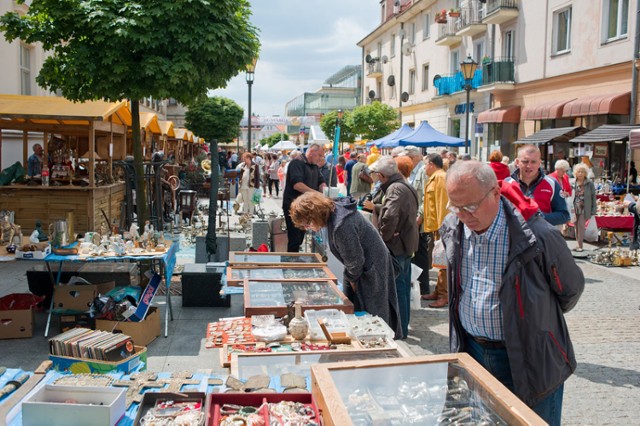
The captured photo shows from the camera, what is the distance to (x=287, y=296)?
4.48m

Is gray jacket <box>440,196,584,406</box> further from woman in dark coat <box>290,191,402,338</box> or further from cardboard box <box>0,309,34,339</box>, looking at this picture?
cardboard box <box>0,309,34,339</box>

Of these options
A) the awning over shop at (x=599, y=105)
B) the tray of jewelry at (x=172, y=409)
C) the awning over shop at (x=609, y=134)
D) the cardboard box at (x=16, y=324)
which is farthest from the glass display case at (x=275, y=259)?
the awning over shop at (x=599, y=105)

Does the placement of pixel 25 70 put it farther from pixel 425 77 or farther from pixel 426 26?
pixel 426 26

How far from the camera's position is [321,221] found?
433cm

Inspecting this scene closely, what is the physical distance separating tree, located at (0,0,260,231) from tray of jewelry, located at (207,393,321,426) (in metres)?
5.31

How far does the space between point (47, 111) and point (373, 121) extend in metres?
26.7

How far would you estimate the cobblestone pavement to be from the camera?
4.65 metres

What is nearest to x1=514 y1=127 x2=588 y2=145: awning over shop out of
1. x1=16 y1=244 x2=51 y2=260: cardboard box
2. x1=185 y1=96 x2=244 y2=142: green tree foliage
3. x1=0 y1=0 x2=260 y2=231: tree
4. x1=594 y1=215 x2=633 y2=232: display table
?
x1=594 y1=215 x2=633 y2=232: display table

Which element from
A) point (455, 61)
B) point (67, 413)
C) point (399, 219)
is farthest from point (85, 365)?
point (455, 61)

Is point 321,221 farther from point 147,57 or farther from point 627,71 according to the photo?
point 627,71

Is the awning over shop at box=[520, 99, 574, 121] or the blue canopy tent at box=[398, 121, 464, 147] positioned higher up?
the awning over shop at box=[520, 99, 574, 121]

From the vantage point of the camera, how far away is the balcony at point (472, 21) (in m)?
26.1

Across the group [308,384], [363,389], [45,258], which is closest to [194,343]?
[45,258]

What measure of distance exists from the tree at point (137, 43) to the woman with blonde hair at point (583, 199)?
7172 millimetres
